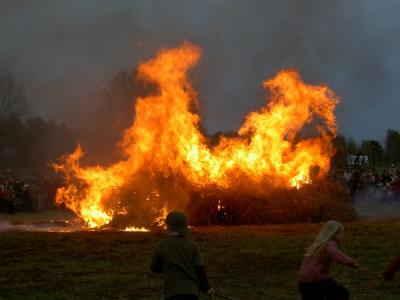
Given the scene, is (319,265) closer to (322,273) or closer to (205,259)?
(322,273)

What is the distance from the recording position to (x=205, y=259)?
12281 millimetres

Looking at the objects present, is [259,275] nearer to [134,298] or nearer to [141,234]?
[134,298]

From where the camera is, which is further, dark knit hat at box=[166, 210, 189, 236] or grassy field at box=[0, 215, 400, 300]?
grassy field at box=[0, 215, 400, 300]

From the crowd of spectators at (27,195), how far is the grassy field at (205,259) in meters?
9.55

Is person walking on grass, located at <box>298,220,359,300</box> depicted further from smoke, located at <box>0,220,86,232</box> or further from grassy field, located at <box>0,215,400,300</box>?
smoke, located at <box>0,220,86,232</box>

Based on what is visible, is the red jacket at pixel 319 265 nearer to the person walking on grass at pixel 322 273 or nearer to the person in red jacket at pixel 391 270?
the person walking on grass at pixel 322 273

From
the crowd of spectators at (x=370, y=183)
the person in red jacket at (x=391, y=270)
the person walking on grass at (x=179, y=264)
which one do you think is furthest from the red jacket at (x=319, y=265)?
the crowd of spectators at (x=370, y=183)

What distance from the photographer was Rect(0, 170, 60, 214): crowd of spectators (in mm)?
26080

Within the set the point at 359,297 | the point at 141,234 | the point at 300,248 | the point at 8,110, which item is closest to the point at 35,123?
the point at 8,110

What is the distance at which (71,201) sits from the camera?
20.2 meters

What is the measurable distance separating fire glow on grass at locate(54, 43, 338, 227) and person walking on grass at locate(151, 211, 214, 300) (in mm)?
12852

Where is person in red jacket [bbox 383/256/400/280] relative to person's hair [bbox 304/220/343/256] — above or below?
below

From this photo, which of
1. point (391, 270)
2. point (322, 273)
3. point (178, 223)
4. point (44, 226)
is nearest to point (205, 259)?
point (391, 270)

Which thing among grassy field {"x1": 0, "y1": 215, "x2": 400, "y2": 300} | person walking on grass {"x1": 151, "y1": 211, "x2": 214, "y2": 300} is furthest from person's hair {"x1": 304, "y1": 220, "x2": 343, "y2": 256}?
grassy field {"x1": 0, "y1": 215, "x2": 400, "y2": 300}
